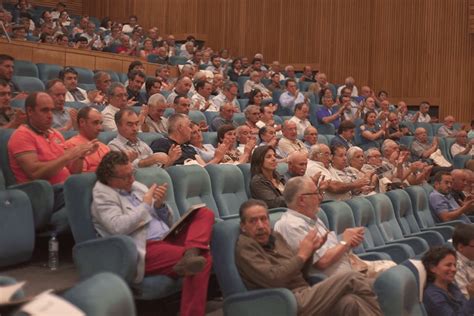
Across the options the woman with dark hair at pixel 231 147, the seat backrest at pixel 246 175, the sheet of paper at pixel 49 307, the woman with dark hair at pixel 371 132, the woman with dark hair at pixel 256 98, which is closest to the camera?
the sheet of paper at pixel 49 307

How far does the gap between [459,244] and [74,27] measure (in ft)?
15.5

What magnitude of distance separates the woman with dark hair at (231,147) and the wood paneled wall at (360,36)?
3870 millimetres

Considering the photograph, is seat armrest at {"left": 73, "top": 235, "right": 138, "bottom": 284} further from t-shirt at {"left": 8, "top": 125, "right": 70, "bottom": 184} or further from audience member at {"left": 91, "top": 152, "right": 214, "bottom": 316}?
t-shirt at {"left": 8, "top": 125, "right": 70, "bottom": 184}

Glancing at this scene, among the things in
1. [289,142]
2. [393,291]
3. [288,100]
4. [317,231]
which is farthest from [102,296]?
[288,100]

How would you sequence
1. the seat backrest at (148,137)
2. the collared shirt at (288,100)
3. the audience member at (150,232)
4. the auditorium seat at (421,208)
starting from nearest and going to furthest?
the audience member at (150,232)
the seat backrest at (148,137)
the auditorium seat at (421,208)
the collared shirt at (288,100)

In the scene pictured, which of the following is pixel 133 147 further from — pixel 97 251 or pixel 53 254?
pixel 97 251

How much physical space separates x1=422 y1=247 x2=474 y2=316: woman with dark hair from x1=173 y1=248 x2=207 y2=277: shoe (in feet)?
2.25

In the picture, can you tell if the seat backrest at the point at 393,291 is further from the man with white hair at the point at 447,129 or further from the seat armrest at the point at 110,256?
the man with white hair at the point at 447,129

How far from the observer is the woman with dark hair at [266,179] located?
2460 mm

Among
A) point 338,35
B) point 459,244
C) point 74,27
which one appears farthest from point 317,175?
point 338,35

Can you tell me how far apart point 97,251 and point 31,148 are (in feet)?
1.74

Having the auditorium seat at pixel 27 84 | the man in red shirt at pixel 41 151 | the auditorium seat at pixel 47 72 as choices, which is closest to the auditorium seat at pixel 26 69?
the auditorium seat at pixel 47 72

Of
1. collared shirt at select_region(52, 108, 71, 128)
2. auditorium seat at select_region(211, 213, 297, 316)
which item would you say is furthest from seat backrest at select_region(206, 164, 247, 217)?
collared shirt at select_region(52, 108, 71, 128)

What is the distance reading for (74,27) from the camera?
6.21m
